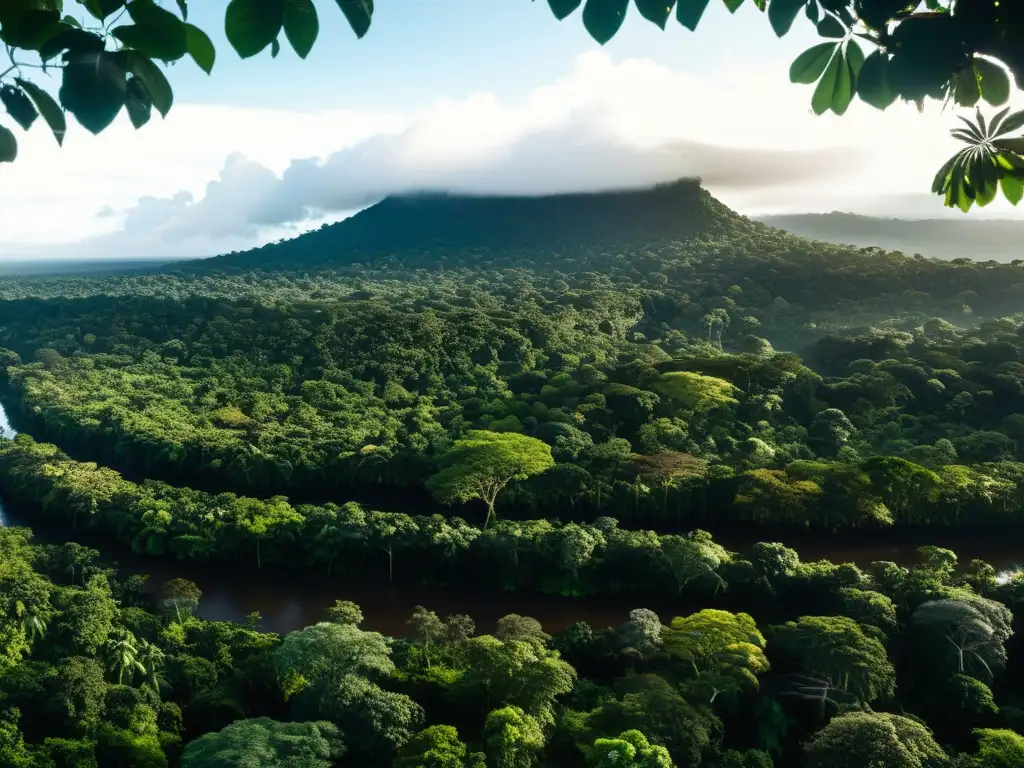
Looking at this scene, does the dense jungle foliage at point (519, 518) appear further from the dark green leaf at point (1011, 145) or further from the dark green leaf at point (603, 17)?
the dark green leaf at point (603, 17)

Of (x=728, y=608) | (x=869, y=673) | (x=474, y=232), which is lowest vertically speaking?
(x=728, y=608)

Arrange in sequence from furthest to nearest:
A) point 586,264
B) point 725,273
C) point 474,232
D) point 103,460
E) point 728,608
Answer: point 474,232, point 586,264, point 725,273, point 103,460, point 728,608

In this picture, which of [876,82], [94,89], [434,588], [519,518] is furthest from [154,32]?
[519,518]

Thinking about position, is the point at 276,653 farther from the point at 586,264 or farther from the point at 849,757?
the point at 586,264

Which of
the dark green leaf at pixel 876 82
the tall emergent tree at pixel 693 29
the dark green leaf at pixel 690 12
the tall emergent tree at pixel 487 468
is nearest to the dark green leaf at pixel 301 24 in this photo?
the tall emergent tree at pixel 693 29

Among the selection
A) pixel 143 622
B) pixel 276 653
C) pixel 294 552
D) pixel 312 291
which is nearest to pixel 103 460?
pixel 294 552

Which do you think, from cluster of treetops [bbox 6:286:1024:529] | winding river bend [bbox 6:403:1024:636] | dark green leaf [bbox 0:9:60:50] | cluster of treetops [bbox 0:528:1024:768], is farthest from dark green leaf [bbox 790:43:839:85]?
cluster of treetops [bbox 6:286:1024:529]

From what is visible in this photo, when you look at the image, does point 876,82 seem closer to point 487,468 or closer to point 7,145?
point 7,145
